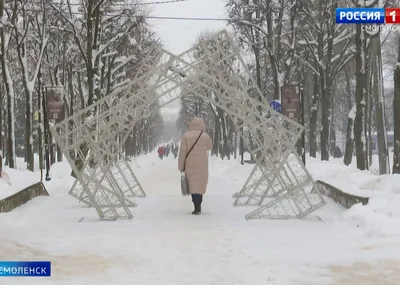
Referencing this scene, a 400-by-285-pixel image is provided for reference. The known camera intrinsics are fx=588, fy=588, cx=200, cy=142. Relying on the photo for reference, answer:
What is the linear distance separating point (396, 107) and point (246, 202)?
413cm

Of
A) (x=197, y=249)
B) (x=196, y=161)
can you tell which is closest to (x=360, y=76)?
(x=196, y=161)

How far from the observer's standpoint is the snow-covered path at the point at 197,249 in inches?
241

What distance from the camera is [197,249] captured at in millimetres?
7664

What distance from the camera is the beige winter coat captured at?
11320mm

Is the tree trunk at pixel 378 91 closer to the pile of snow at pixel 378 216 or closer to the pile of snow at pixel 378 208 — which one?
the pile of snow at pixel 378 208

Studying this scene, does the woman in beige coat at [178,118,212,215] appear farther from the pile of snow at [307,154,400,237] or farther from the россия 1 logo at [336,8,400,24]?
the россия 1 logo at [336,8,400,24]

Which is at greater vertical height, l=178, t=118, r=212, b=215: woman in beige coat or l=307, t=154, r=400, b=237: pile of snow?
l=178, t=118, r=212, b=215: woman in beige coat

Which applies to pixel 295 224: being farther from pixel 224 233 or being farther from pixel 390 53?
pixel 390 53

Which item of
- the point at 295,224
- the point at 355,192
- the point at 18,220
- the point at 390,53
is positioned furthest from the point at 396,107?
the point at 390,53

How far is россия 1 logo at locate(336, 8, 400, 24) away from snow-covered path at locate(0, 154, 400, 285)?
5966mm
